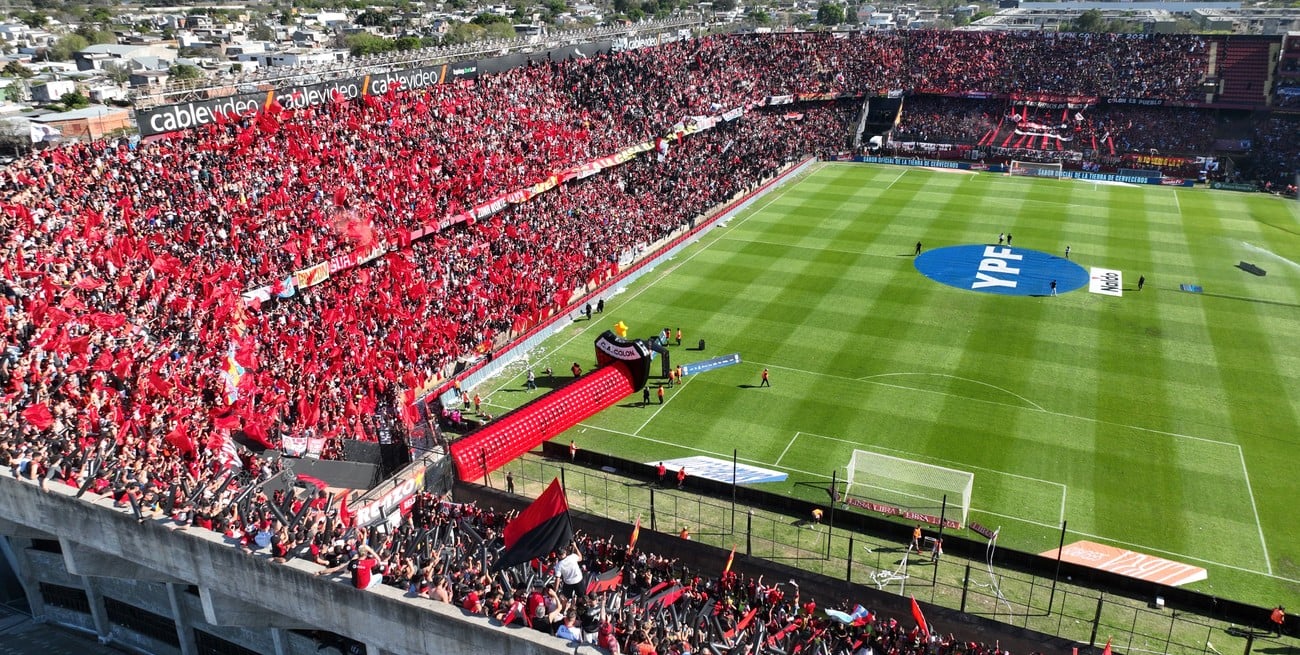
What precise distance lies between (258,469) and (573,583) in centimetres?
1116

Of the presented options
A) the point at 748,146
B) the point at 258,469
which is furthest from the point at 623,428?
the point at 748,146

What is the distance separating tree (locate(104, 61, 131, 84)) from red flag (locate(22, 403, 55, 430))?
201ft

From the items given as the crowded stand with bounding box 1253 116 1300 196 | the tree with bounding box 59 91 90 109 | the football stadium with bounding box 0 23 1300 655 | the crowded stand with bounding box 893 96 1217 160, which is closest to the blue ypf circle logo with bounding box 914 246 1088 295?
the football stadium with bounding box 0 23 1300 655

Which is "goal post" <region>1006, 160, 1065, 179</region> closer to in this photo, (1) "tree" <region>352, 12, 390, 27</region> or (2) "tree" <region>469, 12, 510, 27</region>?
(2) "tree" <region>469, 12, 510, 27</region>

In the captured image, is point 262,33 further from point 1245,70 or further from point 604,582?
point 604,582

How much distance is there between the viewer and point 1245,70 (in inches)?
3068

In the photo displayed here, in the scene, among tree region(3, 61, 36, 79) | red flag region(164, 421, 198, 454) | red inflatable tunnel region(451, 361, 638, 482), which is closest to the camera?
red flag region(164, 421, 198, 454)

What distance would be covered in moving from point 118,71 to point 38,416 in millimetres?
78409

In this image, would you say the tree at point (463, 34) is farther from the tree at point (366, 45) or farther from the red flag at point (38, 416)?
the red flag at point (38, 416)

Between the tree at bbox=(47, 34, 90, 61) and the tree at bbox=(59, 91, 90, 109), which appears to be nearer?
the tree at bbox=(59, 91, 90, 109)

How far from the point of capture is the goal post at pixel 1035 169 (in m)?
73.9

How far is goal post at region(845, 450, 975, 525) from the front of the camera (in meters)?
26.7

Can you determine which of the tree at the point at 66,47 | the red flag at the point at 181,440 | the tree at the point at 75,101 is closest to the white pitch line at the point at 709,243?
the red flag at the point at 181,440

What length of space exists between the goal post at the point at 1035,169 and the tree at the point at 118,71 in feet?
248
